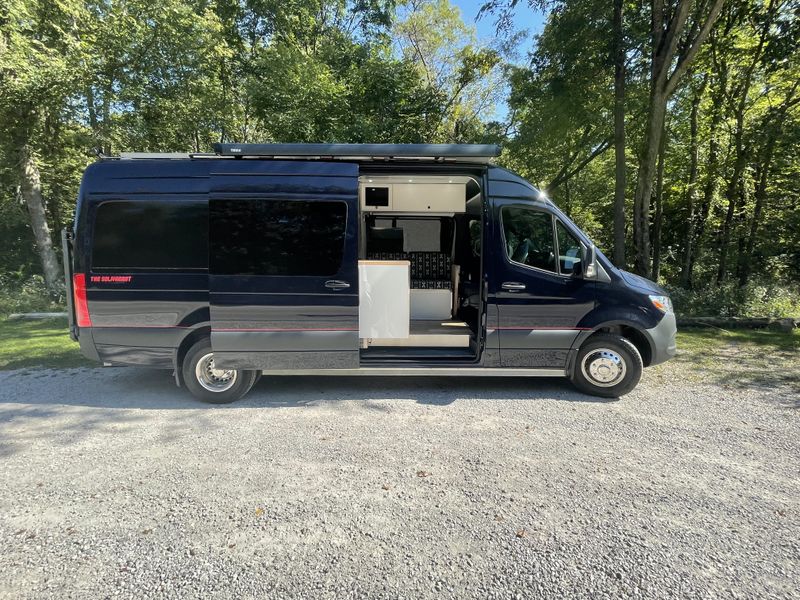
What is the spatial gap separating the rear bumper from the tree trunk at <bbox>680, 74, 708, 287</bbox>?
394 inches

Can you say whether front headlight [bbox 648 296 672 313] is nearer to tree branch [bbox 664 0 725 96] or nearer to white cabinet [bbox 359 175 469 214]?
white cabinet [bbox 359 175 469 214]

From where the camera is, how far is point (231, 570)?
238 centimetres

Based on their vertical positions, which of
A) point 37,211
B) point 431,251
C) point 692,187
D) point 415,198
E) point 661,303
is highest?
point 692,187

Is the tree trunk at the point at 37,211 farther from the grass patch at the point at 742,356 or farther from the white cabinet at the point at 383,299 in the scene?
the grass patch at the point at 742,356

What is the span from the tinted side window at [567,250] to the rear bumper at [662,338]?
1.12 m

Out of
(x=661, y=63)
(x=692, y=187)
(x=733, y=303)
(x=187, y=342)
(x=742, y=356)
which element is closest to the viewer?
(x=187, y=342)

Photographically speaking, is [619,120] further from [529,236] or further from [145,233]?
[145,233]

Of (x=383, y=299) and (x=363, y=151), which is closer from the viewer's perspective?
(x=363, y=151)

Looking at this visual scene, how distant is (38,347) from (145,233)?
181 inches

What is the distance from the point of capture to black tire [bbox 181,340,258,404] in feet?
15.6

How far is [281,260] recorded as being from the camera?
4.63 meters

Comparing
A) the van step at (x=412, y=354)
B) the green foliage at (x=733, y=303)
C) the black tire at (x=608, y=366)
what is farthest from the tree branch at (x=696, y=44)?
the van step at (x=412, y=354)

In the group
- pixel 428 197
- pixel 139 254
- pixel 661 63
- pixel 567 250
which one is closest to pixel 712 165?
pixel 661 63

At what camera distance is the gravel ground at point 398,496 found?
2344mm
